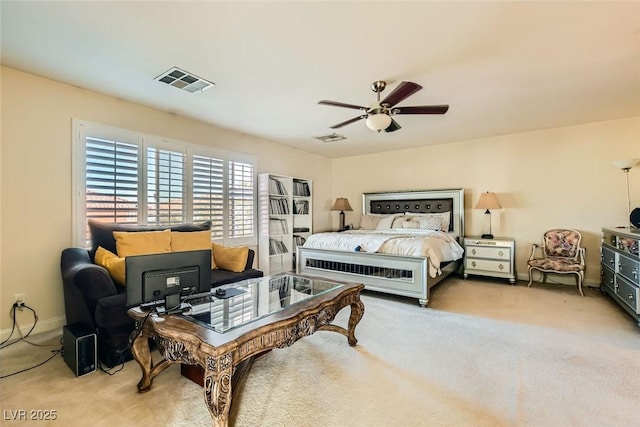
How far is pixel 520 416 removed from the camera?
5.37 feet

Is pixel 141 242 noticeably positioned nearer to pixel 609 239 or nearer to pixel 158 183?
pixel 158 183

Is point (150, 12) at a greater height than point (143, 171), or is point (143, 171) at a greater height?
point (150, 12)

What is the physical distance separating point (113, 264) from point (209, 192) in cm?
196

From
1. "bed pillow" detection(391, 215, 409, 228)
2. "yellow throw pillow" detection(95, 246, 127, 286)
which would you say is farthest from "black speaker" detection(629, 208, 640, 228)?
"yellow throw pillow" detection(95, 246, 127, 286)

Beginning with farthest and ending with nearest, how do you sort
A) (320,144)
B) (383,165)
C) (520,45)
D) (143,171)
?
(383,165)
(320,144)
(143,171)
(520,45)

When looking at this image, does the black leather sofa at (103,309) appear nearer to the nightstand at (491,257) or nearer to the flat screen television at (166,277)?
the flat screen television at (166,277)

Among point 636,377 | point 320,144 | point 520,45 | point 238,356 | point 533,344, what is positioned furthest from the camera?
point 320,144

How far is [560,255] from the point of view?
4.36 meters

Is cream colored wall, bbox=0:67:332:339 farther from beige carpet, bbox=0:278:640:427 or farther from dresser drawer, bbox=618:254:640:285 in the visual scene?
dresser drawer, bbox=618:254:640:285

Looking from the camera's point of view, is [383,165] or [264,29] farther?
[383,165]

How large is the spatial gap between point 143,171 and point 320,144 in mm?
3016

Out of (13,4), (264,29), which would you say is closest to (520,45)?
(264,29)

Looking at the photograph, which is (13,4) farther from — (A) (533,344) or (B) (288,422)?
(A) (533,344)

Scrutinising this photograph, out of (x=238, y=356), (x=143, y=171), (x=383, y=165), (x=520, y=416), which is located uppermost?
(x=383, y=165)
